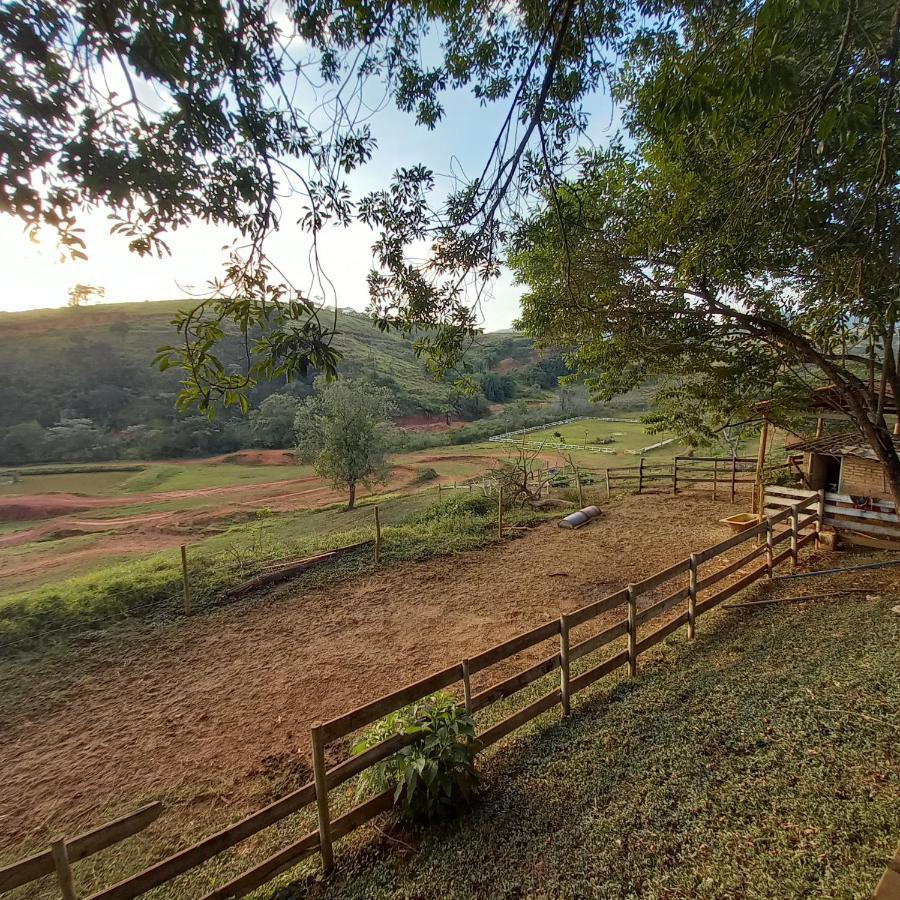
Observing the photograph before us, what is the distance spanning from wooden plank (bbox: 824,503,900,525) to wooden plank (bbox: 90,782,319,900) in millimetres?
9962

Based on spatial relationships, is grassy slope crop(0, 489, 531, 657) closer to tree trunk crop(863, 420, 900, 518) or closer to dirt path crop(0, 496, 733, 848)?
dirt path crop(0, 496, 733, 848)

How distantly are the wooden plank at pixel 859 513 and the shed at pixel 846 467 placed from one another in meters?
0.84

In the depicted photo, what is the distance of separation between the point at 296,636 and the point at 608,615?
5.27 metres

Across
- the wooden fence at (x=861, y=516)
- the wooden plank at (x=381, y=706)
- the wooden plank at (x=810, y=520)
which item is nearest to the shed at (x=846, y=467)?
the wooden fence at (x=861, y=516)

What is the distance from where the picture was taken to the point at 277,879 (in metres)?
3.04

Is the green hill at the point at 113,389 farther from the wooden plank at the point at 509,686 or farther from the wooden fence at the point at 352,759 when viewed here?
the wooden plank at the point at 509,686

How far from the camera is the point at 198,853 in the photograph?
265 cm

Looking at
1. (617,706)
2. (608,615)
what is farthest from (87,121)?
(608,615)

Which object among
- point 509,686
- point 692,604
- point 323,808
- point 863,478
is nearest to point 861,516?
point 863,478

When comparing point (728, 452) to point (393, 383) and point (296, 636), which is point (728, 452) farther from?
point (393, 383)

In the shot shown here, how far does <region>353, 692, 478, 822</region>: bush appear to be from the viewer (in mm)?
3213

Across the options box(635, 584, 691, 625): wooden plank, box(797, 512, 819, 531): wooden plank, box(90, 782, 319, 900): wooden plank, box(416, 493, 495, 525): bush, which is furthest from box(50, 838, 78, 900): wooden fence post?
box(416, 493, 495, 525): bush

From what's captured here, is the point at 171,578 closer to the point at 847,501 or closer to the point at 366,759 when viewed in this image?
the point at 366,759

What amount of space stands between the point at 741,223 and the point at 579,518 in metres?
9.93
